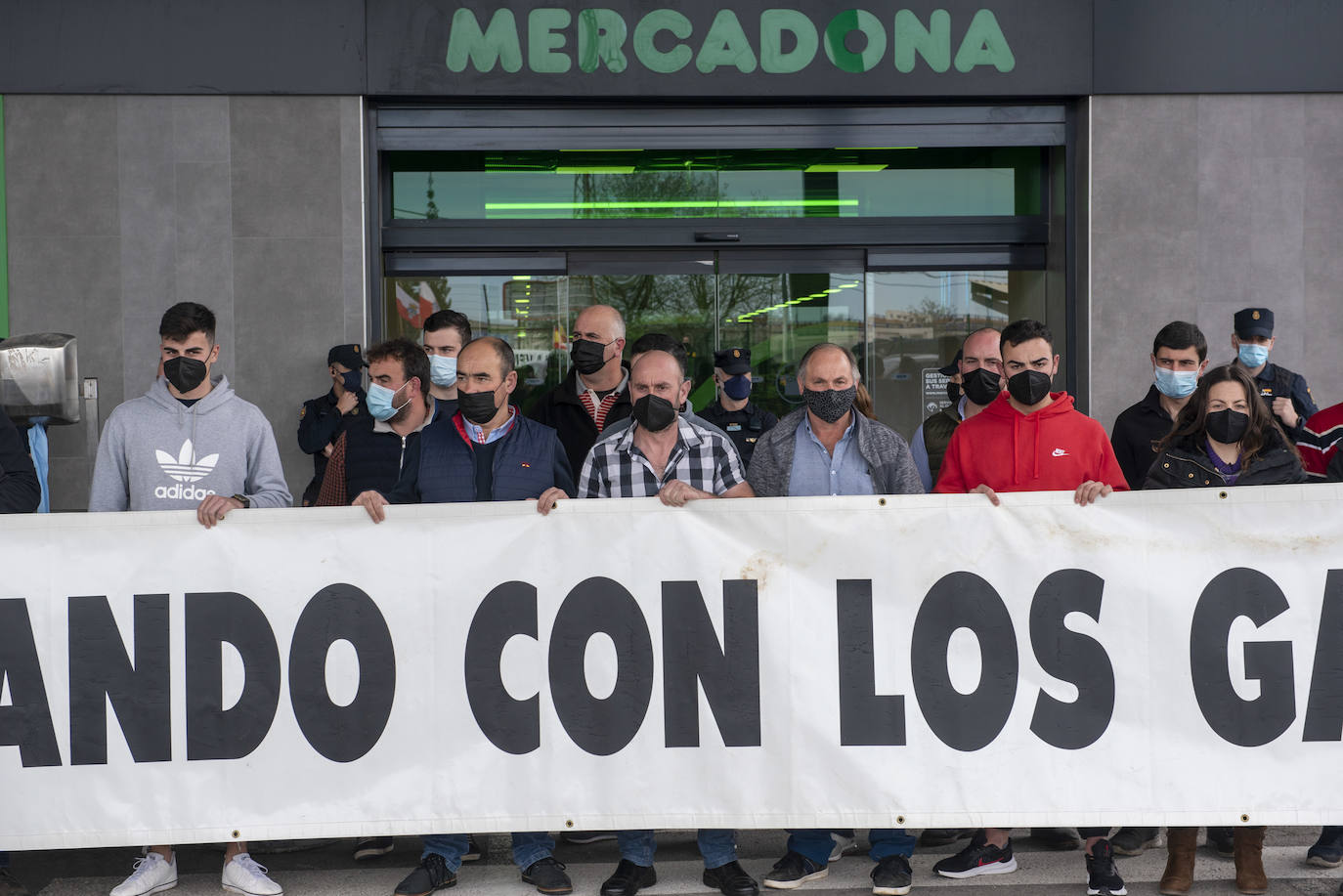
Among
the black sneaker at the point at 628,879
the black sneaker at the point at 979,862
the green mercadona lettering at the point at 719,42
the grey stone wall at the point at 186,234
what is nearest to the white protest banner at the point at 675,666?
the black sneaker at the point at 628,879

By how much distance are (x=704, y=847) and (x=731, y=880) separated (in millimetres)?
161

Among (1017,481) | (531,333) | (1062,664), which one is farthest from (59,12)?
(1062,664)

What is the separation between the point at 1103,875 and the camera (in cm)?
446

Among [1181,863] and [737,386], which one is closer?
[1181,863]

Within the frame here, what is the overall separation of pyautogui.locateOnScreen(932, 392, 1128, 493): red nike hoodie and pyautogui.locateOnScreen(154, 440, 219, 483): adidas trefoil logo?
2.97 meters

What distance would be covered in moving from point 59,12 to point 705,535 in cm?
660

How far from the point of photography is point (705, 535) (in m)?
4.62

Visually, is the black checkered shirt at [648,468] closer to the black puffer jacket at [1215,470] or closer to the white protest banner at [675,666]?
the white protest banner at [675,666]

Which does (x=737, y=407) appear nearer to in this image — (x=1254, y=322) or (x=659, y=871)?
(x=1254, y=322)

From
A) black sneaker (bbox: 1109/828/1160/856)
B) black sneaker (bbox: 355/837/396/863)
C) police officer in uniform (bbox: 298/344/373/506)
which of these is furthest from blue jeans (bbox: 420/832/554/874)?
police officer in uniform (bbox: 298/344/373/506)

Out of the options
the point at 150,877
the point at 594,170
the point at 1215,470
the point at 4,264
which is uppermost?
the point at 594,170

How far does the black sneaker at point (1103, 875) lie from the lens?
4.46 meters

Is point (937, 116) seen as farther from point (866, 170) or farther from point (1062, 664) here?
point (1062, 664)

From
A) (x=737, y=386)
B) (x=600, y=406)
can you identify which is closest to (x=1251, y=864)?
(x=600, y=406)
